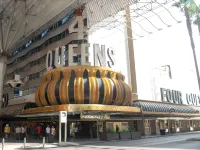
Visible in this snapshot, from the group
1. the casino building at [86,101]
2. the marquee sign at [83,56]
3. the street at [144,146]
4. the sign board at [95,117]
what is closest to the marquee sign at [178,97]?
the casino building at [86,101]

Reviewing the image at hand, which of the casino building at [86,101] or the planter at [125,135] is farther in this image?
the planter at [125,135]

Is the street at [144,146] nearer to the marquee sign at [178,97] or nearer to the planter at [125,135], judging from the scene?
the planter at [125,135]

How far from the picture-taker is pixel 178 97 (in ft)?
159

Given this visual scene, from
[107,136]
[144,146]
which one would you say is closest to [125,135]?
[107,136]

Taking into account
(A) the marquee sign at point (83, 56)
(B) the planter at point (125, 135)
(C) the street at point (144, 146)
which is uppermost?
(A) the marquee sign at point (83, 56)

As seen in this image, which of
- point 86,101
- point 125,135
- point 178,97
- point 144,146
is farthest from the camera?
point 178,97

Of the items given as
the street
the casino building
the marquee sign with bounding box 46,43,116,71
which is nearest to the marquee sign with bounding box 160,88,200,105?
the casino building

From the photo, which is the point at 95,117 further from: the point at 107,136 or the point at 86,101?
the point at 107,136

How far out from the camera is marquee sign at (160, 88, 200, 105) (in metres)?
44.9

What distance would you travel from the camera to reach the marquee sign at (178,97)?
147ft

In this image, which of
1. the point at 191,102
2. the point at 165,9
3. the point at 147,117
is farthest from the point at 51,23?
the point at 191,102

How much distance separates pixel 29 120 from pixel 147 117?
19413 mm

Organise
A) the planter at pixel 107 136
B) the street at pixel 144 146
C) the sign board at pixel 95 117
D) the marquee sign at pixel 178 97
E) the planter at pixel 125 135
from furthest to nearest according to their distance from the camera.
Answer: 1. the marquee sign at pixel 178 97
2. the planter at pixel 125 135
3. the sign board at pixel 95 117
4. the planter at pixel 107 136
5. the street at pixel 144 146

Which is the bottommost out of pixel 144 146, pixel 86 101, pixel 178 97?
pixel 144 146
